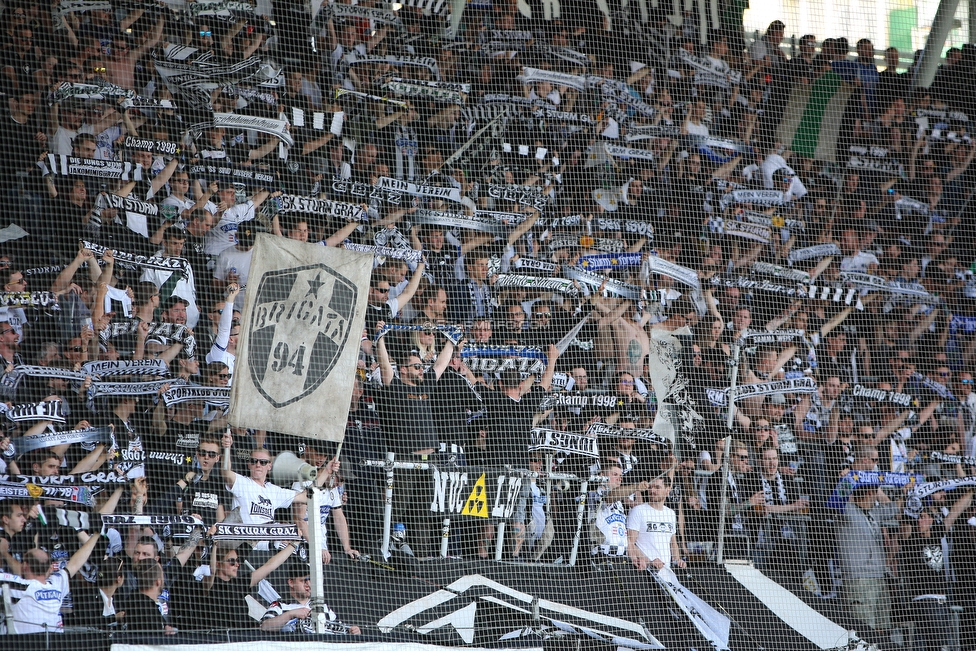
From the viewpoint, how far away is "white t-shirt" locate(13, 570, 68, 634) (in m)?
5.30

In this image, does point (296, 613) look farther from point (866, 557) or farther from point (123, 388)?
point (866, 557)

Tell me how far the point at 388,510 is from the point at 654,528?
6.14ft

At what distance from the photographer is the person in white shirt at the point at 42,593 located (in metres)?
5.31

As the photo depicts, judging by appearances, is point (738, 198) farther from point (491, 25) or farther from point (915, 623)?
point (915, 623)

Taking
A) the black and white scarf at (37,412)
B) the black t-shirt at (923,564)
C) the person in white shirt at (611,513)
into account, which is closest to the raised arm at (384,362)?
the person in white shirt at (611,513)

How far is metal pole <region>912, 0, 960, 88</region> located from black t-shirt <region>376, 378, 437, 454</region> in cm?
569

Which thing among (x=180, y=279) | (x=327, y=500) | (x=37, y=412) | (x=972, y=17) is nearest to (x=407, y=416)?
(x=327, y=500)

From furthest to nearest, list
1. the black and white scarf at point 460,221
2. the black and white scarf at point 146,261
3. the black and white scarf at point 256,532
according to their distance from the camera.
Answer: the black and white scarf at point 460,221
the black and white scarf at point 146,261
the black and white scarf at point 256,532

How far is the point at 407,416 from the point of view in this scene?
6773 mm

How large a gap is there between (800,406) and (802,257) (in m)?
1.48

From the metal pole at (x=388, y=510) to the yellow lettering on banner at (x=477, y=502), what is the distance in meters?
0.48

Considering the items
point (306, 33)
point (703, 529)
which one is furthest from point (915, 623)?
point (306, 33)

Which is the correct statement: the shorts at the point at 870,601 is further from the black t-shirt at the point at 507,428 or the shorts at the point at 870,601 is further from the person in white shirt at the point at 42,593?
the person in white shirt at the point at 42,593

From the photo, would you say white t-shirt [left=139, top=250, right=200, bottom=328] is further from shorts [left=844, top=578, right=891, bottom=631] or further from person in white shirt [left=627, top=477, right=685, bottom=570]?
shorts [left=844, top=578, right=891, bottom=631]
